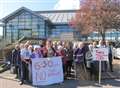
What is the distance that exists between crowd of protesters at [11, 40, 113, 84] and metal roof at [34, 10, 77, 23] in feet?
154

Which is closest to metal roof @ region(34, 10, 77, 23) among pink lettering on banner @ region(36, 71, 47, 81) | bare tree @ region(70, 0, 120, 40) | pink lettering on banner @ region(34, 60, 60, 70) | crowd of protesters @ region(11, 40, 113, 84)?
bare tree @ region(70, 0, 120, 40)

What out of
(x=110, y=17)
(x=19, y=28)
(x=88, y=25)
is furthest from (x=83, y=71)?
(x=19, y=28)

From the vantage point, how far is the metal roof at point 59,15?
6601cm

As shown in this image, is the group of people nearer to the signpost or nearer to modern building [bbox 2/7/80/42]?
the signpost

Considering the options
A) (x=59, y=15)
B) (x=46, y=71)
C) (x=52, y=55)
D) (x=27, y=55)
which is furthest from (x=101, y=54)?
(x=59, y=15)

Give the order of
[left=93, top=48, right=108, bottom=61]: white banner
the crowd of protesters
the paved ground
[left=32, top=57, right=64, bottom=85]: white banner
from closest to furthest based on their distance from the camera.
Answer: [left=32, top=57, right=64, bottom=85]: white banner
the paved ground
[left=93, top=48, right=108, bottom=61]: white banner
the crowd of protesters

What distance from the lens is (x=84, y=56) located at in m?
16.4

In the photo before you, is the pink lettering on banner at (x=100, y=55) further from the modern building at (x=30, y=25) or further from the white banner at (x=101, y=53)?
the modern building at (x=30, y=25)

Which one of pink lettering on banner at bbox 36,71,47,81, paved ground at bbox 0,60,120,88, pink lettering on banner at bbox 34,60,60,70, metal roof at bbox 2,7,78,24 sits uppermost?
metal roof at bbox 2,7,78,24

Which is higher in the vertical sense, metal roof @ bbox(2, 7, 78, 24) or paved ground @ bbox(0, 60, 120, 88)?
metal roof @ bbox(2, 7, 78, 24)

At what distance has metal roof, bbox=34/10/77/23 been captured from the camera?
66012 millimetres

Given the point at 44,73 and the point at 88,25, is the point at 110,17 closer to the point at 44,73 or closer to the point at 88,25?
the point at 88,25

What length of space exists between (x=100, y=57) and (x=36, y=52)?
107 inches

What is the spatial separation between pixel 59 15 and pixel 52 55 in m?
56.3
